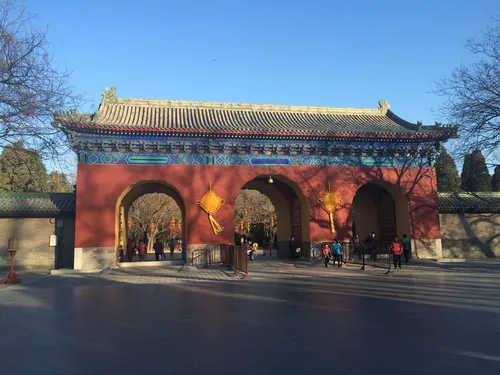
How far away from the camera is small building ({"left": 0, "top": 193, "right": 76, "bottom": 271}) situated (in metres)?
16.4

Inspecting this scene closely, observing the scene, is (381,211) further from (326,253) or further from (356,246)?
(326,253)

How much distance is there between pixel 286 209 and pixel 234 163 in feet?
17.7

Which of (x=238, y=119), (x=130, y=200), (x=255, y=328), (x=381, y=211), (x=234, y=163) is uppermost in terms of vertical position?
(x=238, y=119)

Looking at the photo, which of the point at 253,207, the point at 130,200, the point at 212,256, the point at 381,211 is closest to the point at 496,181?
the point at 381,211

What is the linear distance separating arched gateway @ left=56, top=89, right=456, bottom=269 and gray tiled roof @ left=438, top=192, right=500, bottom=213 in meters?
0.84

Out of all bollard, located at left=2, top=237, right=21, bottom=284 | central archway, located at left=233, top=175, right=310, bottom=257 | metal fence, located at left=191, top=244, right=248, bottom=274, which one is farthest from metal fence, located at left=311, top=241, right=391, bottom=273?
bollard, located at left=2, top=237, right=21, bottom=284

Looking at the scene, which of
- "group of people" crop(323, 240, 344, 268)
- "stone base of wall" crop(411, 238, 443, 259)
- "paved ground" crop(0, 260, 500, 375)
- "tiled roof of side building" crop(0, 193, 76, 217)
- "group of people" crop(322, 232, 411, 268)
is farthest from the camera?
"stone base of wall" crop(411, 238, 443, 259)

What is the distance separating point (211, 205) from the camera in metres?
17.1

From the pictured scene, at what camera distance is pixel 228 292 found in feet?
31.2

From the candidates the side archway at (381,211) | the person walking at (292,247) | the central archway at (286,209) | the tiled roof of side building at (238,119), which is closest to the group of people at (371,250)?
the side archway at (381,211)

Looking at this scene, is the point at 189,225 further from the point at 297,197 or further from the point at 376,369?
the point at 376,369

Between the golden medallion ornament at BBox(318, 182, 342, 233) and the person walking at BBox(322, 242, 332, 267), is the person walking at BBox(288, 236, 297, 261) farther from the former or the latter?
the person walking at BBox(322, 242, 332, 267)

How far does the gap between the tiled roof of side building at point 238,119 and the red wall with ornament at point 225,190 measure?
5.77ft

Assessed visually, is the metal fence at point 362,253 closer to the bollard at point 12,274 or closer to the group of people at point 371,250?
the group of people at point 371,250
